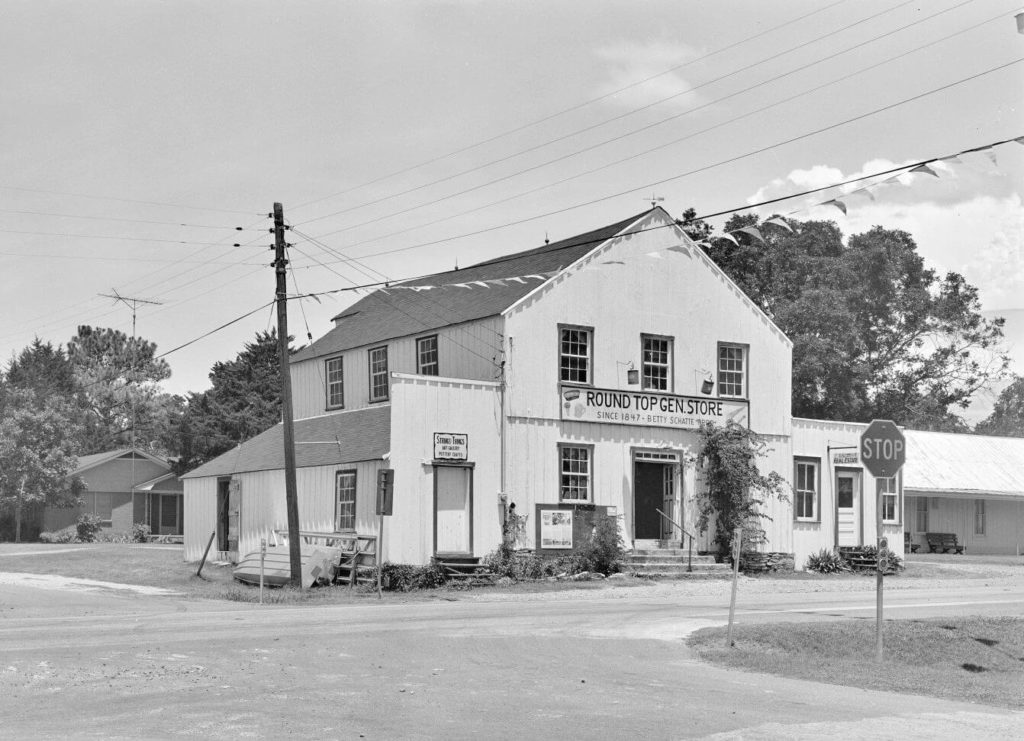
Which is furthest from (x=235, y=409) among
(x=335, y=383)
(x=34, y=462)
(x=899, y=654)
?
(x=899, y=654)

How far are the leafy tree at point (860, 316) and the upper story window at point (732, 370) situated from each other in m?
24.3

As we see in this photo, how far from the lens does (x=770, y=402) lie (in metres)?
38.0

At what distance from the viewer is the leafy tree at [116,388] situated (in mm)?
107375

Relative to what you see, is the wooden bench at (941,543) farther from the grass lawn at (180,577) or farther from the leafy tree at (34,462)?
the leafy tree at (34,462)

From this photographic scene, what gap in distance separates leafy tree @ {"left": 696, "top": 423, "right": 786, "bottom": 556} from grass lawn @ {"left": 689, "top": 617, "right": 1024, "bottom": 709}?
14788 mm

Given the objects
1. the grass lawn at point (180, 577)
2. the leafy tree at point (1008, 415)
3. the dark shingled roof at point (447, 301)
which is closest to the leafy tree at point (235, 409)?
the grass lawn at point (180, 577)

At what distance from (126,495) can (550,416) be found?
4253cm

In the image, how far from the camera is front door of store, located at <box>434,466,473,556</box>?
104ft

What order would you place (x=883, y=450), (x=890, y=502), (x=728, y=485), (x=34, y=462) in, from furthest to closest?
(x=34, y=462)
(x=890, y=502)
(x=728, y=485)
(x=883, y=450)

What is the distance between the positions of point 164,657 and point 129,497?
5749 cm

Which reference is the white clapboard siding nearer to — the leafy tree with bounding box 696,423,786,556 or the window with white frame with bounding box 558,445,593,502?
the window with white frame with bounding box 558,445,593,502

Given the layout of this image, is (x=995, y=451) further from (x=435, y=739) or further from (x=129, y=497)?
(x=435, y=739)

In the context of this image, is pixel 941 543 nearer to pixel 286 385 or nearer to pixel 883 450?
pixel 286 385

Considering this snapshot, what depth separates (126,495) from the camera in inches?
2753
